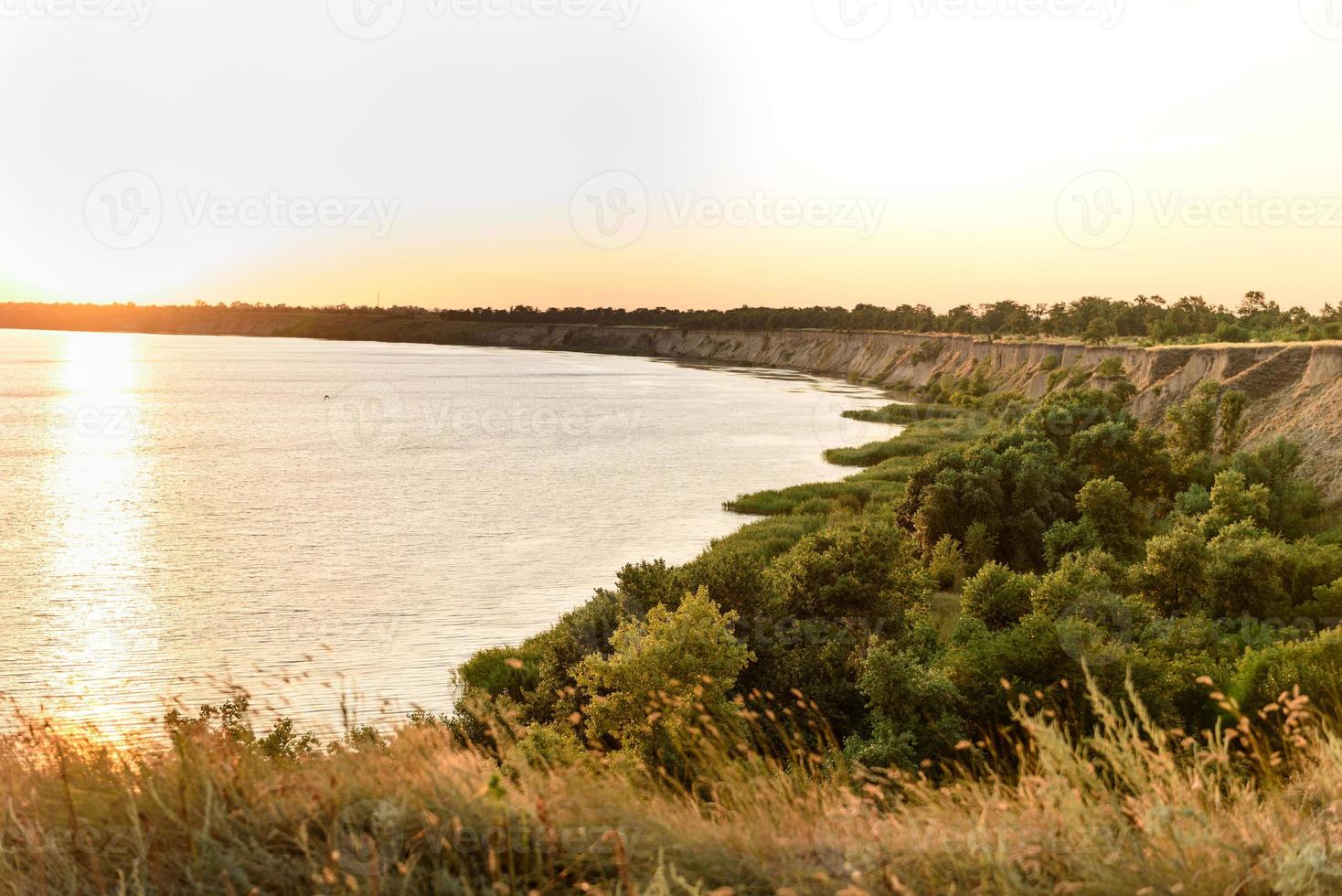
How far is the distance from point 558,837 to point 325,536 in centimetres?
4976

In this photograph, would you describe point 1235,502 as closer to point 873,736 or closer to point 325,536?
point 873,736

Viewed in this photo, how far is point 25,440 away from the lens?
3898 inches

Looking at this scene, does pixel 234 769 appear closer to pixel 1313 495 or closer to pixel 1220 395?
pixel 1313 495

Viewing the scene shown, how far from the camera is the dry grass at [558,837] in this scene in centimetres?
658

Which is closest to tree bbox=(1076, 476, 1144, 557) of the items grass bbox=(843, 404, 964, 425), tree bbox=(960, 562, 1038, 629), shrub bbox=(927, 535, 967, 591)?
shrub bbox=(927, 535, 967, 591)

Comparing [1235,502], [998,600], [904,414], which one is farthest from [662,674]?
[904,414]

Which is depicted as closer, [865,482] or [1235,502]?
[1235,502]

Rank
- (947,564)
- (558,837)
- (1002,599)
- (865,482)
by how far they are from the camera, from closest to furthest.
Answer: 1. (558,837)
2. (1002,599)
3. (947,564)
4. (865,482)

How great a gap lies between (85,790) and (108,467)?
→ 85840mm

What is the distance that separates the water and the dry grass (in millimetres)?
1103

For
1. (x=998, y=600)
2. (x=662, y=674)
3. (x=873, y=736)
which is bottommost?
(x=873, y=736)

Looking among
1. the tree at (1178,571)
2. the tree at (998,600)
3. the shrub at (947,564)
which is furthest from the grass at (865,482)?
the tree at (1178,571)

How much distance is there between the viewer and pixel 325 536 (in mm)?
53219

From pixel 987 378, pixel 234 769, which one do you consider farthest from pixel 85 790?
pixel 987 378
